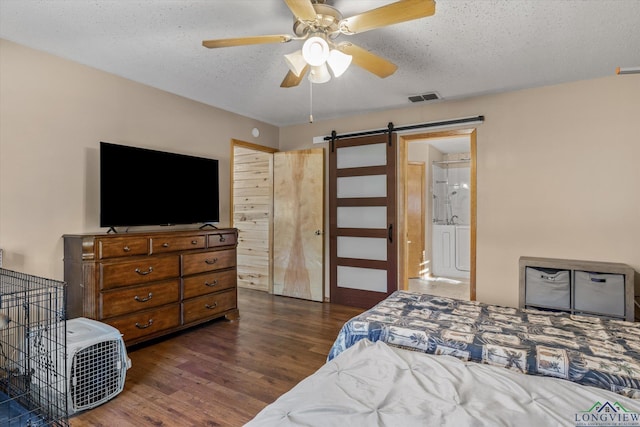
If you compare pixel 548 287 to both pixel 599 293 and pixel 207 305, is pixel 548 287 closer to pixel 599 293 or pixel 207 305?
pixel 599 293

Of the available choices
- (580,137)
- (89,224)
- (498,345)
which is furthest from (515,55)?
(89,224)

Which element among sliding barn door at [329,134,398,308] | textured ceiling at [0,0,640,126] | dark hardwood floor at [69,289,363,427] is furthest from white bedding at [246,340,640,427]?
sliding barn door at [329,134,398,308]

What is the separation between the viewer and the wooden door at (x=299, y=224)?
15.9ft

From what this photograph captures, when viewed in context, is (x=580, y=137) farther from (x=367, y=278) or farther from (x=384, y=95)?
(x=367, y=278)

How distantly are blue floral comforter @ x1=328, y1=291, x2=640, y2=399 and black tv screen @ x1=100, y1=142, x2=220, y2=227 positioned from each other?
2256 millimetres

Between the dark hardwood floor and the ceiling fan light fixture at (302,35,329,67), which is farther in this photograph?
the dark hardwood floor

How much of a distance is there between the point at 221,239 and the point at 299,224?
1461 millimetres

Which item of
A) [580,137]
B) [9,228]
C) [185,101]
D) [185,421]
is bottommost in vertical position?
[185,421]

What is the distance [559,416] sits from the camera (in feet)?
3.67

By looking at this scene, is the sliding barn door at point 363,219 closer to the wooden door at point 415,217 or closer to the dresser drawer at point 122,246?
the wooden door at point 415,217

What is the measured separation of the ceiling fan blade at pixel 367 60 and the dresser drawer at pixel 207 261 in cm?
241

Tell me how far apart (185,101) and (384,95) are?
228 cm

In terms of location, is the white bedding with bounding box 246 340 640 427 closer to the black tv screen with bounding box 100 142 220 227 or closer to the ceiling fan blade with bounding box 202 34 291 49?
the ceiling fan blade with bounding box 202 34 291 49

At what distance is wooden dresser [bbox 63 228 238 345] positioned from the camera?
107 inches
